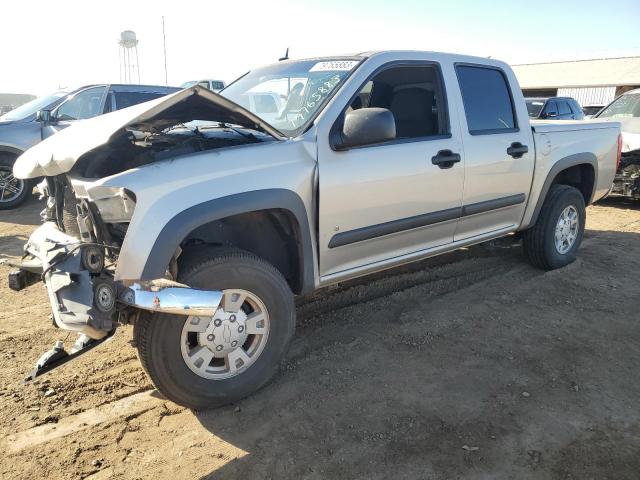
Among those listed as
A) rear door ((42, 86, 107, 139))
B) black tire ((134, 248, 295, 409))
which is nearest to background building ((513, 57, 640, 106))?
rear door ((42, 86, 107, 139))

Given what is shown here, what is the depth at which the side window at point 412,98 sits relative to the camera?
3.86m

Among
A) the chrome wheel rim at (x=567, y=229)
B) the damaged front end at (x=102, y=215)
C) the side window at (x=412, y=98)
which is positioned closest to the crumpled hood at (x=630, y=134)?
the chrome wheel rim at (x=567, y=229)

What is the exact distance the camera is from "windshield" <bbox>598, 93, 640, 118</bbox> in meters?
8.99

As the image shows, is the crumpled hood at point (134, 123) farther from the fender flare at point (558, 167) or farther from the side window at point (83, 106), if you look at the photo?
the side window at point (83, 106)

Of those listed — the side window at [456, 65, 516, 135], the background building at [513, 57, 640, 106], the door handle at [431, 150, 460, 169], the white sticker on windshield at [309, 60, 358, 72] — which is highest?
the background building at [513, 57, 640, 106]

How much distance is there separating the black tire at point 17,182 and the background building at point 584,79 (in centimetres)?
3427

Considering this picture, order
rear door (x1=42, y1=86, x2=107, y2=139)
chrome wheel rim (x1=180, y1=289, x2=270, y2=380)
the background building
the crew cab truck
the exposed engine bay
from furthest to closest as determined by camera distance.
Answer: the background building → rear door (x1=42, y1=86, x2=107, y2=139) → the exposed engine bay → chrome wheel rim (x1=180, y1=289, x2=270, y2=380) → the crew cab truck

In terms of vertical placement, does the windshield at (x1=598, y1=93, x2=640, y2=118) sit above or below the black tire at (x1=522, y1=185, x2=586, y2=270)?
above

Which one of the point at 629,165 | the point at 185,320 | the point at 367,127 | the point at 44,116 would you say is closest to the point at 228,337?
the point at 185,320

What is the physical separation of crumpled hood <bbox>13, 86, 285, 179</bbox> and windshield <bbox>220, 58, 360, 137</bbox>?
410 mm

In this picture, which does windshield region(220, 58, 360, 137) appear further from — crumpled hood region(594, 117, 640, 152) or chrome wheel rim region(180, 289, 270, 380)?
crumpled hood region(594, 117, 640, 152)

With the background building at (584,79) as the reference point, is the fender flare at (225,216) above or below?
below

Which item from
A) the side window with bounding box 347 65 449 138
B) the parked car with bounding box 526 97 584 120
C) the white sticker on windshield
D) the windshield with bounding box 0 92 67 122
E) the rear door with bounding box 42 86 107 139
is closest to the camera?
the white sticker on windshield

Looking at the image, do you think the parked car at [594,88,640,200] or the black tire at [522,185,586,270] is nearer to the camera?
the black tire at [522,185,586,270]
